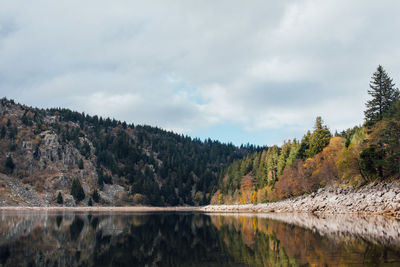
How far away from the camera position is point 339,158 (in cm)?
7088

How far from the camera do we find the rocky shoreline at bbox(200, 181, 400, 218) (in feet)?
153

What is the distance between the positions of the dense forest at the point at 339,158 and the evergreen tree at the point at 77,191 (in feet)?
287

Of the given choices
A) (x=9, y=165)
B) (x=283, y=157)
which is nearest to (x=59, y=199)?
(x=9, y=165)

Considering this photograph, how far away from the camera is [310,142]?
299 ft

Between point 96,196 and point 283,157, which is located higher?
point 283,157

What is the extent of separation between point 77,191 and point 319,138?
5103 inches

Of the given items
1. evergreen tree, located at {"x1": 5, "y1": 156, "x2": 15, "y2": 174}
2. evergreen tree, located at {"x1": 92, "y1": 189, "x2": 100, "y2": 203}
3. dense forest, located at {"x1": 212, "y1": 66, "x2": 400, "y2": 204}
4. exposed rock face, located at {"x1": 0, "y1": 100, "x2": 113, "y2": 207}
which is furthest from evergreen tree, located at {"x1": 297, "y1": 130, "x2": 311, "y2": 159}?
evergreen tree, located at {"x1": 5, "y1": 156, "x2": 15, "y2": 174}

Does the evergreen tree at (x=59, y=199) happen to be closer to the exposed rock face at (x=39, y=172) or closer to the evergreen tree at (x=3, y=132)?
the exposed rock face at (x=39, y=172)

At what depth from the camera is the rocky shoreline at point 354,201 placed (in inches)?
1841

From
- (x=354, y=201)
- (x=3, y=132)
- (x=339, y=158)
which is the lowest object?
(x=354, y=201)

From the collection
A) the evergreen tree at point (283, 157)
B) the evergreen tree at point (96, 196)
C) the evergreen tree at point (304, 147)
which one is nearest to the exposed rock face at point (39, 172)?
the evergreen tree at point (96, 196)

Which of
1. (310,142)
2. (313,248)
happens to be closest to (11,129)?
(310,142)

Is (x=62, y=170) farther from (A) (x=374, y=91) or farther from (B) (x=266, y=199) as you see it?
(A) (x=374, y=91)

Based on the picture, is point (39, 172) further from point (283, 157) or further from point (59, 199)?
point (283, 157)
